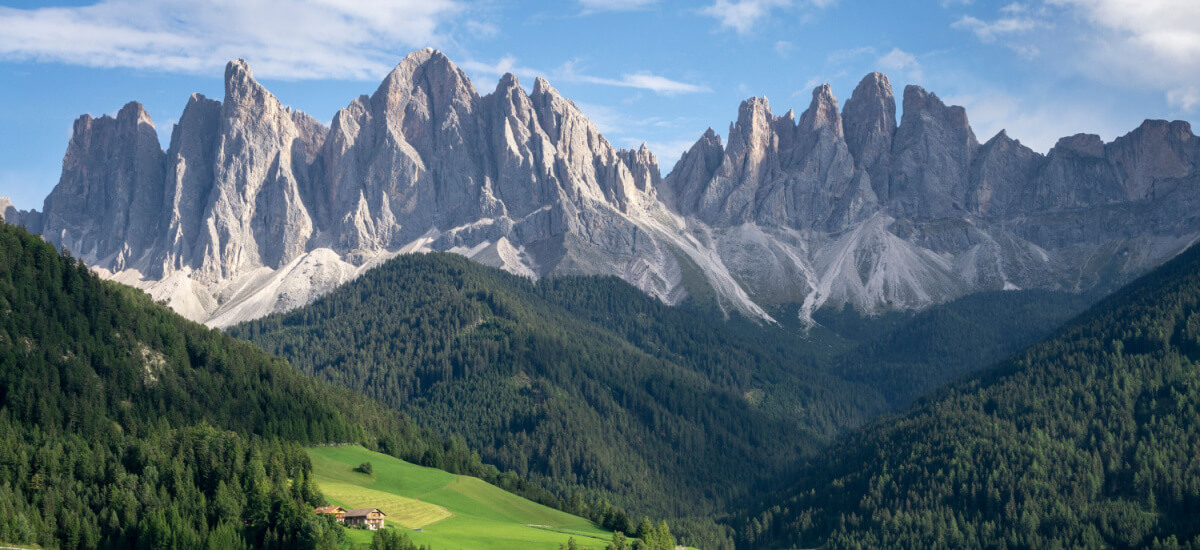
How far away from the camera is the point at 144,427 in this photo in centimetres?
14800

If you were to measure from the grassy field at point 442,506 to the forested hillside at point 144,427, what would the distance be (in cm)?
671

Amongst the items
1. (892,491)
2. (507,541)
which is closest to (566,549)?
(507,541)

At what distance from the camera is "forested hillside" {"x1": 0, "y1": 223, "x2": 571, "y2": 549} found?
372ft

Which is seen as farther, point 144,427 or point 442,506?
point 442,506

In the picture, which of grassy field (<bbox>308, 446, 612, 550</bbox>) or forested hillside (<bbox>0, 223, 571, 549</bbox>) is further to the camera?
grassy field (<bbox>308, 446, 612, 550</bbox>)

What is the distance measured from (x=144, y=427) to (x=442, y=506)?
38879 mm

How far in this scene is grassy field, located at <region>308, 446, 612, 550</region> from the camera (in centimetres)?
13200

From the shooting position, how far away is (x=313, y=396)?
600ft

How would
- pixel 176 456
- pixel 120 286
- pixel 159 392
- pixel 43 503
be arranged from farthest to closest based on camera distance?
pixel 120 286 → pixel 159 392 → pixel 176 456 → pixel 43 503

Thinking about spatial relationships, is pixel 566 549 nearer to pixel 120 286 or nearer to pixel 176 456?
pixel 176 456

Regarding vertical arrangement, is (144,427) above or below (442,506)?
above

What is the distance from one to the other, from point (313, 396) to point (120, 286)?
113ft

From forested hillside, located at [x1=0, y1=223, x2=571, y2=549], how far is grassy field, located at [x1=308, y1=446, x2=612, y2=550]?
6.71m

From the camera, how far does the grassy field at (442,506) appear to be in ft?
433
